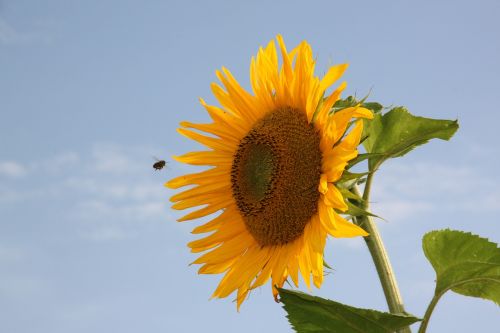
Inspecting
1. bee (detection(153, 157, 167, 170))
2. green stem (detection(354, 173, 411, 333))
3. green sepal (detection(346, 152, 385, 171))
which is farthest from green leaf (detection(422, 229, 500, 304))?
bee (detection(153, 157, 167, 170))

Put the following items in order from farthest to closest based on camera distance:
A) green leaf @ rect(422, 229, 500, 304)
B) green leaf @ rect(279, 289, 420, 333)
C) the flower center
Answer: the flower center < green leaf @ rect(422, 229, 500, 304) < green leaf @ rect(279, 289, 420, 333)

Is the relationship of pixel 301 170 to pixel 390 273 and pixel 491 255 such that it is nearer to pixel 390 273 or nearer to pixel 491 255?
pixel 390 273

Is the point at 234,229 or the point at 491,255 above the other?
the point at 234,229

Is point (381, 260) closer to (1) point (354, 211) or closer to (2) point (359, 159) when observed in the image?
(1) point (354, 211)

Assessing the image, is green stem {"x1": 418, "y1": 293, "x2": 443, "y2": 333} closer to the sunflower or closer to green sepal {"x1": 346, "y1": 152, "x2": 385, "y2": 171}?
the sunflower

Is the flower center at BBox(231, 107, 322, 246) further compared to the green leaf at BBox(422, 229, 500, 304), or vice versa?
the flower center at BBox(231, 107, 322, 246)

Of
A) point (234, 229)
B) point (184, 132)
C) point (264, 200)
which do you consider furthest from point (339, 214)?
point (184, 132)
